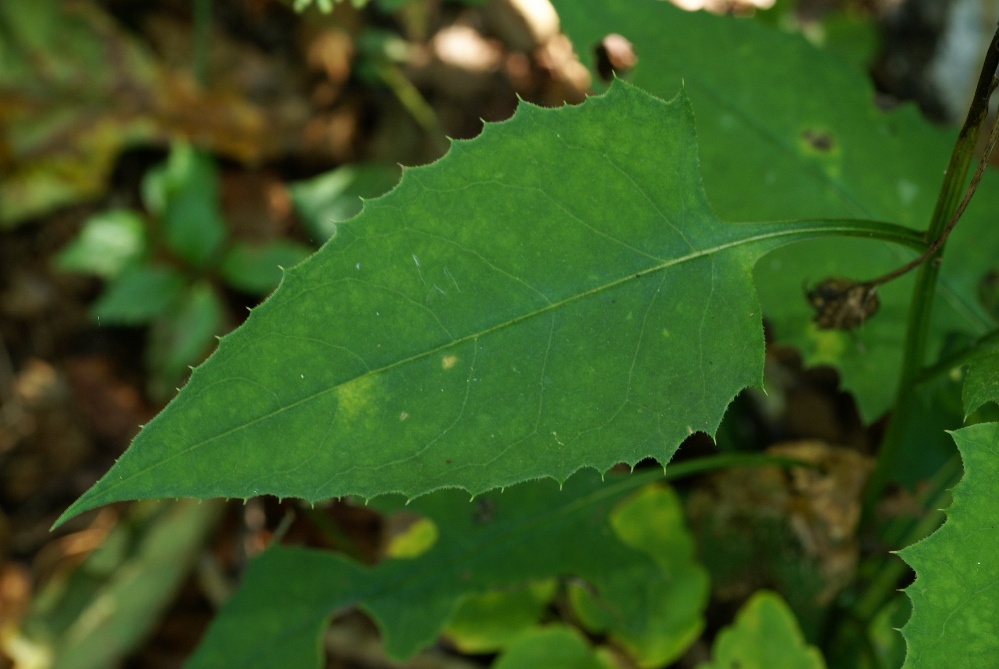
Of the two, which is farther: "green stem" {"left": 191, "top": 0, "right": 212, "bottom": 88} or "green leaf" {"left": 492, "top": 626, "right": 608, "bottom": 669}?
"green stem" {"left": 191, "top": 0, "right": 212, "bottom": 88}

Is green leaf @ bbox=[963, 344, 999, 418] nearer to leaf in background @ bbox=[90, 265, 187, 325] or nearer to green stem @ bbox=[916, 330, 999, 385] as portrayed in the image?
green stem @ bbox=[916, 330, 999, 385]

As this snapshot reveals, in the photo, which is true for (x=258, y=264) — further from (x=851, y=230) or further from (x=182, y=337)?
(x=851, y=230)

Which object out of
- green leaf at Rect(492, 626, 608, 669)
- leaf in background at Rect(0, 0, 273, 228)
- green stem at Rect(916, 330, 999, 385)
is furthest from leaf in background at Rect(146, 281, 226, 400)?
green stem at Rect(916, 330, 999, 385)

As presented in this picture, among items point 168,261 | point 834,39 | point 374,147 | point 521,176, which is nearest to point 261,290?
point 168,261

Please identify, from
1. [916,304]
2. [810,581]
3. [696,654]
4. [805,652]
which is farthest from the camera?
[696,654]

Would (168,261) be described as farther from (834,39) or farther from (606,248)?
(834,39)
